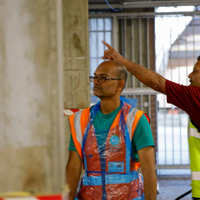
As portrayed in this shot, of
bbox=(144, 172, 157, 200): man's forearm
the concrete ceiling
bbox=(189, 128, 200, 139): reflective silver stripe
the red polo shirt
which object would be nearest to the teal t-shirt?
bbox=(144, 172, 157, 200): man's forearm

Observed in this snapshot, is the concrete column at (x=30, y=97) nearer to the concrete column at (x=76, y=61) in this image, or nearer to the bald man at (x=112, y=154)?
the bald man at (x=112, y=154)

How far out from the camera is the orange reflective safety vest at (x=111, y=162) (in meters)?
3.24

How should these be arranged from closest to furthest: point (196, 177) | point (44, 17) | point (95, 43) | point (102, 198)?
point (44, 17) → point (102, 198) → point (196, 177) → point (95, 43)

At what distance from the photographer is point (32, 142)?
1.80m

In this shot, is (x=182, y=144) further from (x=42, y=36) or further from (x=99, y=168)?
(x=42, y=36)

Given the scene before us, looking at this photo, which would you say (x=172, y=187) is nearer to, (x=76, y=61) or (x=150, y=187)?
(x=76, y=61)

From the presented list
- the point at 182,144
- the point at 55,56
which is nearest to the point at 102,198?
the point at 55,56

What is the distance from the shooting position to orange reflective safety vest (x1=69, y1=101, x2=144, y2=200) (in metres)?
3.24

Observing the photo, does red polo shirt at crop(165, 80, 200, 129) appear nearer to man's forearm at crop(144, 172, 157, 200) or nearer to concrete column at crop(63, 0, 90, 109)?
man's forearm at crop(144, 172, 157, 200)

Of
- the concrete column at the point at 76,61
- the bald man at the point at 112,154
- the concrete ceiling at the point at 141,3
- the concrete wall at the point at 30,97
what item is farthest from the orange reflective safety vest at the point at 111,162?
the concrete ceiling at the point at 141,3

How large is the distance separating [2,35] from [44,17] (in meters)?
0.21

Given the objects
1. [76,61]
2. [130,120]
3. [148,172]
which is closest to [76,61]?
[76,61]

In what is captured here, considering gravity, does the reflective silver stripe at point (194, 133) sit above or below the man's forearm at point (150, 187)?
above

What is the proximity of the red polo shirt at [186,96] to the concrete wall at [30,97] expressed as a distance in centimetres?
213
